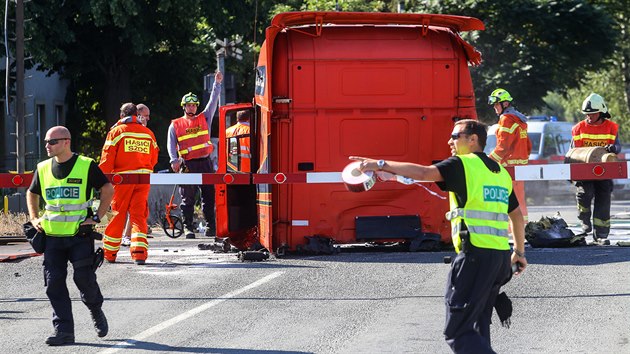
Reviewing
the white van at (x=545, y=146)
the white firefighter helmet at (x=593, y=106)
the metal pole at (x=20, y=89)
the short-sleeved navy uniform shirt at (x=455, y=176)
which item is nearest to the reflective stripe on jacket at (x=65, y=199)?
the short-sleeved navy uniform shirt at (x=455, y=176)

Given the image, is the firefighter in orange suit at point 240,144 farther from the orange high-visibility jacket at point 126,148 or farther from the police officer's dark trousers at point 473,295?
the police officer's dark trousers at point 473,295

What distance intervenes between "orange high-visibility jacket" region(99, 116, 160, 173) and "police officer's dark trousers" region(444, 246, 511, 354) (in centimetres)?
747

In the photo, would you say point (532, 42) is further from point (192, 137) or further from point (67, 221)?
point (67, 221)

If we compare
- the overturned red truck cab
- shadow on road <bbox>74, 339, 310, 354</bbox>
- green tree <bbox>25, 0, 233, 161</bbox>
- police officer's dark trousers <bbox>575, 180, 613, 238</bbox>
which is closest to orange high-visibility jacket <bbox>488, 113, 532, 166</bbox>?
police officer's dark trousers <bbox>575, 180, 613, 238</bbox>

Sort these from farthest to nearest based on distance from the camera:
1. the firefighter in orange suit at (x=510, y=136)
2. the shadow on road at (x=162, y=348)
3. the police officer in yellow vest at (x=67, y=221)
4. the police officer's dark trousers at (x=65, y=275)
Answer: the firefighter in orange suit at (x=510, y=136)
the police officer in yellow vest at (x=67, y=221)
the police officer's dark trousers at (x=65, y=275)
the shadow on road at (x=162, y=348)

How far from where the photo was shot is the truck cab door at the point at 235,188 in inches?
609

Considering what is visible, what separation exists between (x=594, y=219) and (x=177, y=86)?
20849 mm

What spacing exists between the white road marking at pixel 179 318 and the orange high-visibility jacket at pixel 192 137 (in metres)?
5.14

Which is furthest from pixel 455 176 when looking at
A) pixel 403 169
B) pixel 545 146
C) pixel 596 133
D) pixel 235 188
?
pixel 545 146

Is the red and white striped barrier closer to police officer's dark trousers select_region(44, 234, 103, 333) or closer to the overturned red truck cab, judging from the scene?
the overturned red truck cab

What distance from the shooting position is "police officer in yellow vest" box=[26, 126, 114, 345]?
933cm

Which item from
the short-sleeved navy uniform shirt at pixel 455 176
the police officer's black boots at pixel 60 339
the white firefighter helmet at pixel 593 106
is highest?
the white firefighter helmet at pixel 593 106

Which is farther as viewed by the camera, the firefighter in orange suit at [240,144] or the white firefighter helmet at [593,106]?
the white firefighter helmet at [593,106]

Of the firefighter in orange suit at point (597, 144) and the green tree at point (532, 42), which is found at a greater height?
the green tree at point (532, 42)
